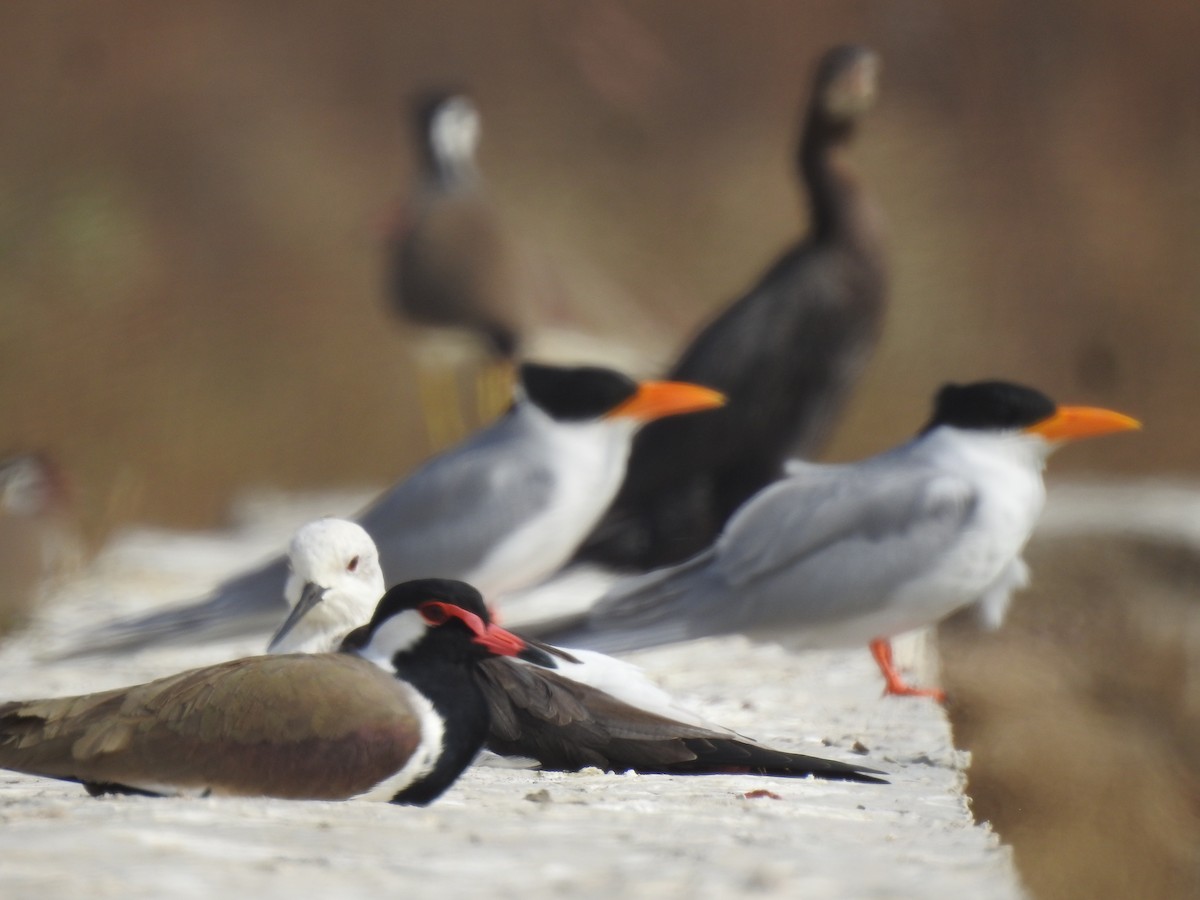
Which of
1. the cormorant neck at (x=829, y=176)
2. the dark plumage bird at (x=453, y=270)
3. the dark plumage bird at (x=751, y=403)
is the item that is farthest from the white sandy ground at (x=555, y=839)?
the dark plumage bird at (x=453, y=270)

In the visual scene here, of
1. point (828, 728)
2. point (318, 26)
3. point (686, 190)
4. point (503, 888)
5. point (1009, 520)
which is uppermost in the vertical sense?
point (318, 26)

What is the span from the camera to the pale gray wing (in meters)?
4.12

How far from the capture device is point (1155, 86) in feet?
28.4

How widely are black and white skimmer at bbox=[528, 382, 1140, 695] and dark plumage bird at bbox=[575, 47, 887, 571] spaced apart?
101 centimetres

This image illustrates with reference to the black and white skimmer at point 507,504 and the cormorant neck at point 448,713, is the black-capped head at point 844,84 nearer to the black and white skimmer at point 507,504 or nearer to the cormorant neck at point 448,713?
the black and white skimmer at point 507,504

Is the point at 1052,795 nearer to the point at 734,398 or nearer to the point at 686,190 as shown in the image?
the point at 734,398

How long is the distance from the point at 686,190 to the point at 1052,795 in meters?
5.05

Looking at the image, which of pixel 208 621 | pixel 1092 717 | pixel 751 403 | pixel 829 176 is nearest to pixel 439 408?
pixel 829 176

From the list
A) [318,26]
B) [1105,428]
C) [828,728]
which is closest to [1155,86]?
[318,26]

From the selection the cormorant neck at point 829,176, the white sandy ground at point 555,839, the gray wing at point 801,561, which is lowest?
the white sandy ground at point 555,839

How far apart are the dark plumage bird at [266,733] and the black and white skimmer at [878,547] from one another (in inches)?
52.3

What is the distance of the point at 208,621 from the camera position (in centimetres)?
424

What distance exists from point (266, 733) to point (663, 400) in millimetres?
1990

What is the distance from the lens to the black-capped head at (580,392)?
423 centimetres
